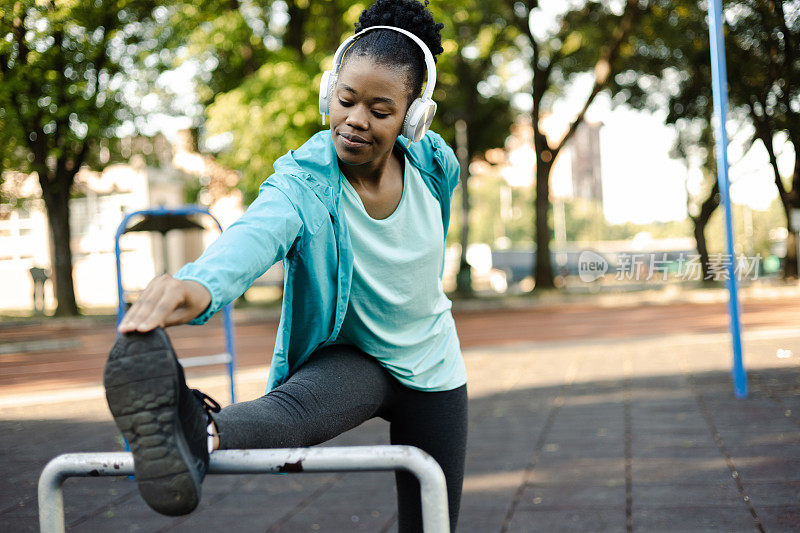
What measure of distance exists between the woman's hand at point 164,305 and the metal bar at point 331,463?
29 centimetres

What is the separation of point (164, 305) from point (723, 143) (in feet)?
18.5

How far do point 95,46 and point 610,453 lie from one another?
4.01m

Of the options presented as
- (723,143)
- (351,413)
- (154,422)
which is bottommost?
(351,413)

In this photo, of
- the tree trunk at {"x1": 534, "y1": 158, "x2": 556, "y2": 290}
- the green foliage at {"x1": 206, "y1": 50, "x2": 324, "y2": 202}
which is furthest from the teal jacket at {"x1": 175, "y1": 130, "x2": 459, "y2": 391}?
the tree trunk at {"x1": 534, "y1": 158, "x2": 556, "y2": 290}

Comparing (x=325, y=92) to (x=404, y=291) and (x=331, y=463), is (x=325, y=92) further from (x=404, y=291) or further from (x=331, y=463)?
(x=331, y=463)

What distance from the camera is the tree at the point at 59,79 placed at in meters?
3.99

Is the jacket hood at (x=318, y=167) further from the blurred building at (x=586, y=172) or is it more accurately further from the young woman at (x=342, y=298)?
the blurred building at (x=586, y=172)

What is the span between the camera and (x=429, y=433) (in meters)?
2.14

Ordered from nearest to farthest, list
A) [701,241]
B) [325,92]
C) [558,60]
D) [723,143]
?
[325,92] → [723,143] → [701,241] → [558,60]

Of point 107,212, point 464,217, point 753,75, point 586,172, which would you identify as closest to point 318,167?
point 753,75

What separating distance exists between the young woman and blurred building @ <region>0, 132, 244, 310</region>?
350 centimetres

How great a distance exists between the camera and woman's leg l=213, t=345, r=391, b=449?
145 centimetres

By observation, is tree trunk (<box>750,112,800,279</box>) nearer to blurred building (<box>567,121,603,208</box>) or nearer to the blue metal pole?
the blue metal pole

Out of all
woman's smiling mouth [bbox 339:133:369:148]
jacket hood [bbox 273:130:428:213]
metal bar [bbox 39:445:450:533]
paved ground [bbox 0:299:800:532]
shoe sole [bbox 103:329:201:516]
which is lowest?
paved ground [bbox 0:299:800:532]
